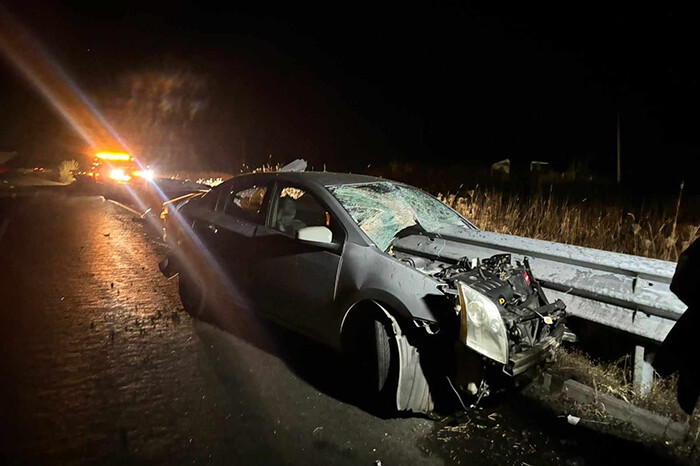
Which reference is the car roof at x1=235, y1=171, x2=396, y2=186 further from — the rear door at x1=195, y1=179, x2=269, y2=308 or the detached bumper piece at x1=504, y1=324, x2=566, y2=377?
the detached bumper piece at x1=504, y1=324, x2=566, y2=377

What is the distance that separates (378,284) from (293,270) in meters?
0.93

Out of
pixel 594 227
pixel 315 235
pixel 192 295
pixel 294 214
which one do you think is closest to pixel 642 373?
pixel 315 235

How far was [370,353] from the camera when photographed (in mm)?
3492

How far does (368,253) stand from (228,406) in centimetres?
147

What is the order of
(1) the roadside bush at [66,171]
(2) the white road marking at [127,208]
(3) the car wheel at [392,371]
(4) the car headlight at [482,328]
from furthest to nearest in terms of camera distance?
(1) the roadside bush at [66,171] → (2) the white road marking at [127,208] → (3) the car wheel at [392,371] → (4) the car headlight at [482,328]

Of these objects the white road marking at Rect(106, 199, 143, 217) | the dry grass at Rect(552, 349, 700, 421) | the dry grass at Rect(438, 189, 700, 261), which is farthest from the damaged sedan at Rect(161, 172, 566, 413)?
the white road marking at Rect(106, 199, 143, 217)

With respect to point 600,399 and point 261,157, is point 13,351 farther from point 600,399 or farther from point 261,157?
point 261,157

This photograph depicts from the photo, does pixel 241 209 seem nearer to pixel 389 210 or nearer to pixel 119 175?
pixel 389 210

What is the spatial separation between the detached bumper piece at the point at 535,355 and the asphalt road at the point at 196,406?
1.51 feet

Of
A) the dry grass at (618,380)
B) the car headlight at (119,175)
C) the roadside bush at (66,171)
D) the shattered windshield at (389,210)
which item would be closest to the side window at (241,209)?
the shattered windshield at (389,210)

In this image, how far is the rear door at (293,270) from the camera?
376cm

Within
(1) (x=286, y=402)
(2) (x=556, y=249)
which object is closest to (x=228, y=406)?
(1) (x=286, y=402)

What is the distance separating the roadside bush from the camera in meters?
25.3

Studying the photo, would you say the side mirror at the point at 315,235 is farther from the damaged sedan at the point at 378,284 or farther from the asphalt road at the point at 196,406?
the asphalt road at the point at 196,406
